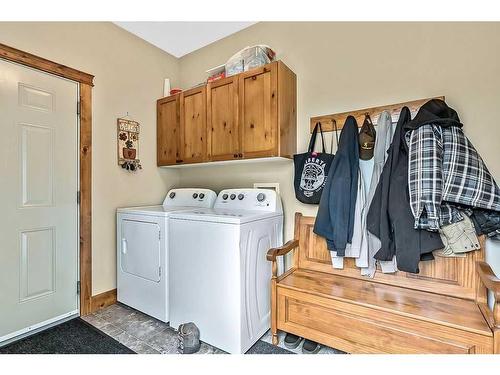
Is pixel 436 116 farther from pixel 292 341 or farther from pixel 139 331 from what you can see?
pixel 139 331

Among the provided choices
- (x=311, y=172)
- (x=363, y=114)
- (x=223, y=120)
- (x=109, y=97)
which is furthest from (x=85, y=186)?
(x=363, y=114)

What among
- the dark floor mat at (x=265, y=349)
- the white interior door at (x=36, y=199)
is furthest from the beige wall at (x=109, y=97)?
the dark floor mat at (x=265, y=349)

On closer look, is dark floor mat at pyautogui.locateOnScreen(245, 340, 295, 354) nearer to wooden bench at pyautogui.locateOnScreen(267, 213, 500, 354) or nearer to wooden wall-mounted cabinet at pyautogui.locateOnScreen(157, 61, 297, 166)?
wooden bench at pyautogui.locateOnScreen(267, 213, 500, 354)

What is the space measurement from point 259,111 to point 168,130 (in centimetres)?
112

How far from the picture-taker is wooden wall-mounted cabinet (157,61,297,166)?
2.02m

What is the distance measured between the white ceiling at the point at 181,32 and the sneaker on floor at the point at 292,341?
2.68 m

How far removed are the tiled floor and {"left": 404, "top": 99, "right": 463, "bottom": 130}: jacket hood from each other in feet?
5.10

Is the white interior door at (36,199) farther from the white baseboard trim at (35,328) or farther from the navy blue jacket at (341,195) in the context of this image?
the navy blue jacket at (341,195)

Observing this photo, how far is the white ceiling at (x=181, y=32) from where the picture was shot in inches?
96.0

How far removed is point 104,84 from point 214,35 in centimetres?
116

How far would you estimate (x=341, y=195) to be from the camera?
182 centimetres

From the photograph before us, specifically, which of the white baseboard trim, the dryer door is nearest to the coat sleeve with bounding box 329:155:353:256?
the dryer door

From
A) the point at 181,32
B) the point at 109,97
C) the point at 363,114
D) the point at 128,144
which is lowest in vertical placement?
the point at 128,144
